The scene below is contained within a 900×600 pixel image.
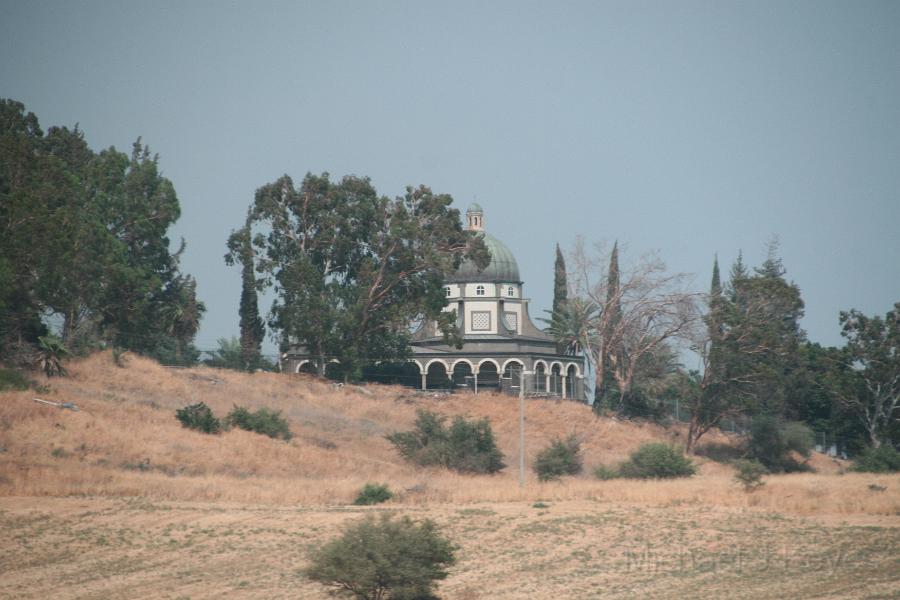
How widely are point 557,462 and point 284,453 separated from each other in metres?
13.1

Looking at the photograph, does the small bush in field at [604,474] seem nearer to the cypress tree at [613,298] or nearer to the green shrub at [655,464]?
the green shrub at [655,464]

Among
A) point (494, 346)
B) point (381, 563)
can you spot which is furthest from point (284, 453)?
point (494, 346)

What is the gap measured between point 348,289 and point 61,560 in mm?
41886

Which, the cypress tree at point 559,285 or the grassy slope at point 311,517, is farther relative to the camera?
the cypress tree at point 559,285

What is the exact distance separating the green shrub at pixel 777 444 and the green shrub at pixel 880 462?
4.82 meters

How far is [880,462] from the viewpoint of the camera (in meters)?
62.6

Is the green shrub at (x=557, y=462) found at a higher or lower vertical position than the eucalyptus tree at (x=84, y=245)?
lower

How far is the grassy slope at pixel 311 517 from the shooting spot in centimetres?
2758

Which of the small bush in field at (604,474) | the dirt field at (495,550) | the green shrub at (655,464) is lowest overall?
the dirt field at (495,550)

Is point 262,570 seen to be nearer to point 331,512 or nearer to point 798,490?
point 331,512

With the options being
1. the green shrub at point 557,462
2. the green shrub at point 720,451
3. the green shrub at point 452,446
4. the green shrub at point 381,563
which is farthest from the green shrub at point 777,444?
the green shrub at point 381,563

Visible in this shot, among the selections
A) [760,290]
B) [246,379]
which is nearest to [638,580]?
[246,379]

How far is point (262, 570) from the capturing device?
29.1 metres

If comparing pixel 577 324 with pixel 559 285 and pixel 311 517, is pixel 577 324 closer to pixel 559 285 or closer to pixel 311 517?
pixel 559 285
